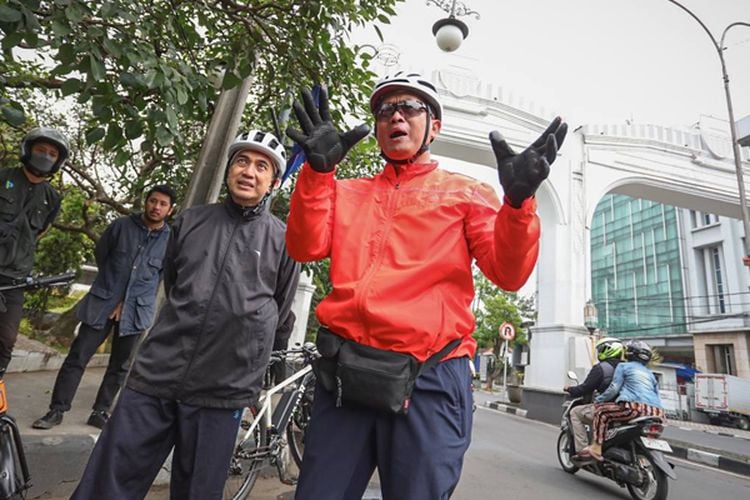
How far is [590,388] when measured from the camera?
543cm

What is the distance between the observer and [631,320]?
3078 centimetres

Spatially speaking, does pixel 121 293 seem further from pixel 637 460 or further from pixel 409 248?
pixel 637 460

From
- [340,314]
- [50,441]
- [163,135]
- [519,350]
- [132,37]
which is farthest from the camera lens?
[519,350]

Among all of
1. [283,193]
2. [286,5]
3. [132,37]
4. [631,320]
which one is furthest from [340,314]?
[631,320]

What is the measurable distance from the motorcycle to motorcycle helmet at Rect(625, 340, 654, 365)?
71 centimetres

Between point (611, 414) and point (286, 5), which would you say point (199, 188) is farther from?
point (611, 414)

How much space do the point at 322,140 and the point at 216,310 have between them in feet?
3.06

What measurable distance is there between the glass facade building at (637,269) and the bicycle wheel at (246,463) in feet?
90.9

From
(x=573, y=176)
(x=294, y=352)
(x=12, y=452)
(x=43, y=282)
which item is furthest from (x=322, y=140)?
(x=573, y=176)

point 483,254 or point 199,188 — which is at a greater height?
point 199,188

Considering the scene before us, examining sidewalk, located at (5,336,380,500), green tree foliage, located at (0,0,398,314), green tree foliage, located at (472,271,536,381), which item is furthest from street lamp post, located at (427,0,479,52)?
green tree foliage, located at (472,271,536,381)

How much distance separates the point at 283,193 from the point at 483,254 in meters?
4.57

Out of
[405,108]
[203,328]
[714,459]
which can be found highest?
[405,108]

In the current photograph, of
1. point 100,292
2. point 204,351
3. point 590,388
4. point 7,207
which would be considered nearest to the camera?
point 204,351
